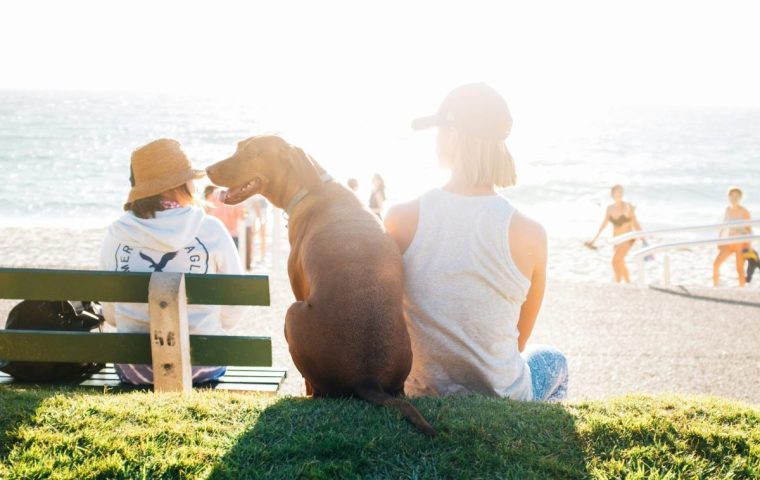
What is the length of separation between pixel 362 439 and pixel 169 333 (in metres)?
1.28

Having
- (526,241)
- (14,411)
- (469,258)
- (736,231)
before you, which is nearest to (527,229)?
(526,241)

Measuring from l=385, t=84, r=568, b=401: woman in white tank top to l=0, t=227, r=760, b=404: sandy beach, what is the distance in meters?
2.22

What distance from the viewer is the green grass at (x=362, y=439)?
105 inches

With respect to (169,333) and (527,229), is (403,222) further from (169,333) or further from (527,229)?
(169,333)

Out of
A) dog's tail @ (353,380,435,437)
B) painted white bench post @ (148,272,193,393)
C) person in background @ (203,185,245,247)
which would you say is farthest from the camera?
person in background @ (203,185,245,247)

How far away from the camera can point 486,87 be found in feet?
11.3

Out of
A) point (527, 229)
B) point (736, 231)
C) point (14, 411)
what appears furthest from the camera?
point (736, 231)

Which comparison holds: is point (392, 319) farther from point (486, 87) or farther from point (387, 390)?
point (486, 87)

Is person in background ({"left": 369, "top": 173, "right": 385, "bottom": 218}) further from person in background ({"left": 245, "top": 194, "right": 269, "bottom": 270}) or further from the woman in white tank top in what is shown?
the woman in white tank top

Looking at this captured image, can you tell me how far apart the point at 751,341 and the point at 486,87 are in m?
5.25

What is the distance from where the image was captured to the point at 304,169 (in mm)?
4129

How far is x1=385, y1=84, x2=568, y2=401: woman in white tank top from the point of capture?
3.22m

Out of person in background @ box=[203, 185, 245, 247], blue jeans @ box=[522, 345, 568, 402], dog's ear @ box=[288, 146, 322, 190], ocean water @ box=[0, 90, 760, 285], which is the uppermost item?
dog's ear @ box=[288, 146, 322, 190]

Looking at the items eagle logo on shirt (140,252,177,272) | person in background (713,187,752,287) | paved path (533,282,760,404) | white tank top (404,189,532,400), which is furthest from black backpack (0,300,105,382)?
person in background (713,187,752,287)
